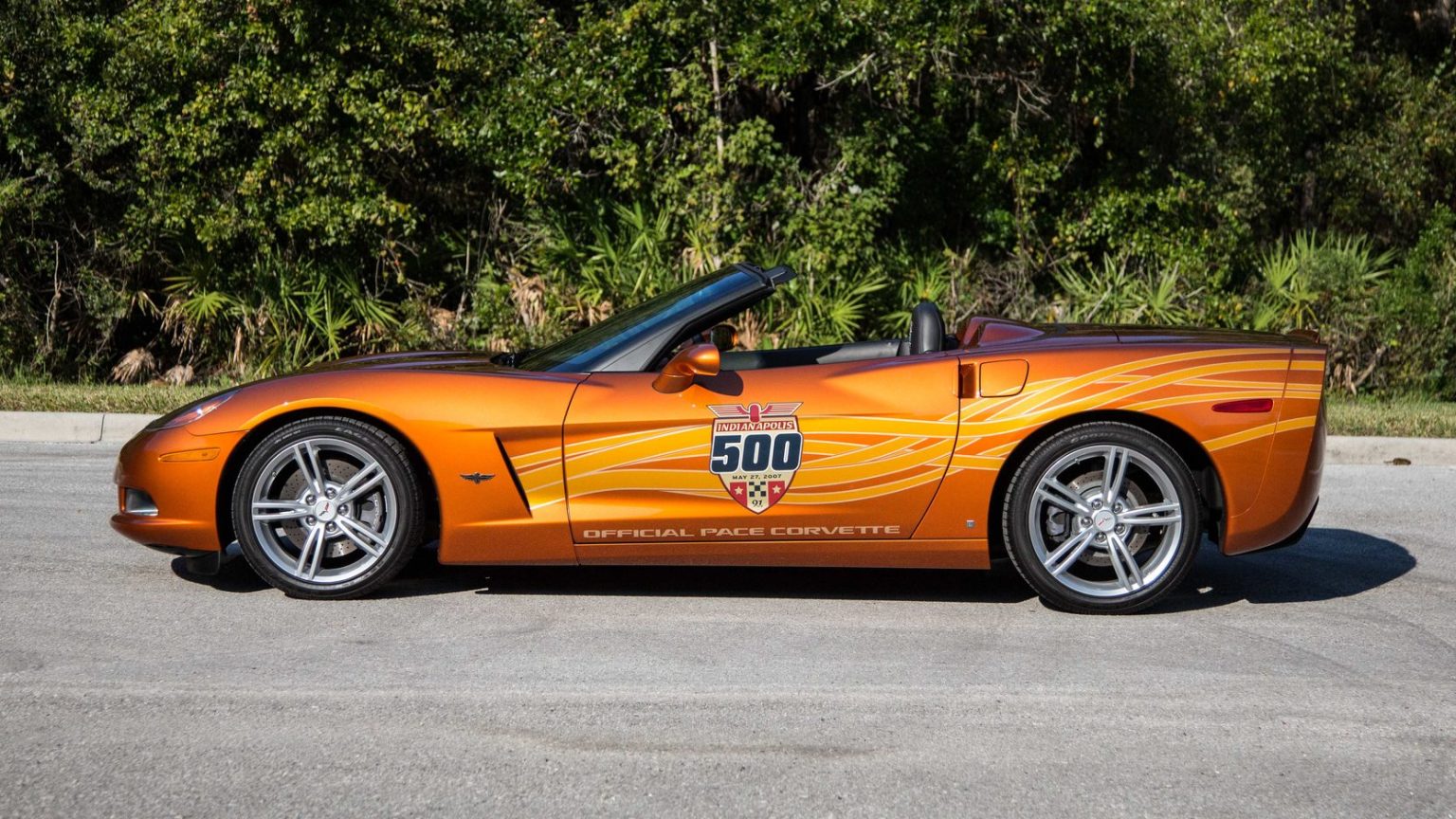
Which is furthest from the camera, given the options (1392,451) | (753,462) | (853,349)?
(1392,451)

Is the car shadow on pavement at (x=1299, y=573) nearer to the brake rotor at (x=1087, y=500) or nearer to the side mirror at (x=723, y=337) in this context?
the brake rotor at (x=1087, y=500)

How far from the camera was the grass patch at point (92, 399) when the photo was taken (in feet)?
33.8

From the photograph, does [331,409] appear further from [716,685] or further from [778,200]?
[778,200]

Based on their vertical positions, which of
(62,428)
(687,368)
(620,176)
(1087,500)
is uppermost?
(620,176)

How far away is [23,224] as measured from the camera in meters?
13.4

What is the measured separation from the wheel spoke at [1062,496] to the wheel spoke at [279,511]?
268cm

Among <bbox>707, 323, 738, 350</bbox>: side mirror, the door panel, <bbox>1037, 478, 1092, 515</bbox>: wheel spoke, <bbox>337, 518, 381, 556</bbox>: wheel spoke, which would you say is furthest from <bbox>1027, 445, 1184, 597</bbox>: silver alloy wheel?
<bbox>337, 518, 381, 556</bbox>: wheel spoke

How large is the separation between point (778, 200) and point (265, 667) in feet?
31.1

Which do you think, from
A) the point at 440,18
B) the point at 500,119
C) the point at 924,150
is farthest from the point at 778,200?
the point at 440,18

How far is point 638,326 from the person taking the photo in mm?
5492

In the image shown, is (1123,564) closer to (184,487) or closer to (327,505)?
(327,505)

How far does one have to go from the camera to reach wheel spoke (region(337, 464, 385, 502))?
519 centimetres

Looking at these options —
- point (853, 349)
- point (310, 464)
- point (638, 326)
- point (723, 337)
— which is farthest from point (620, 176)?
point (310, 464)

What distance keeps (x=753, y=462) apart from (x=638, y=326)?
30.8 inches
